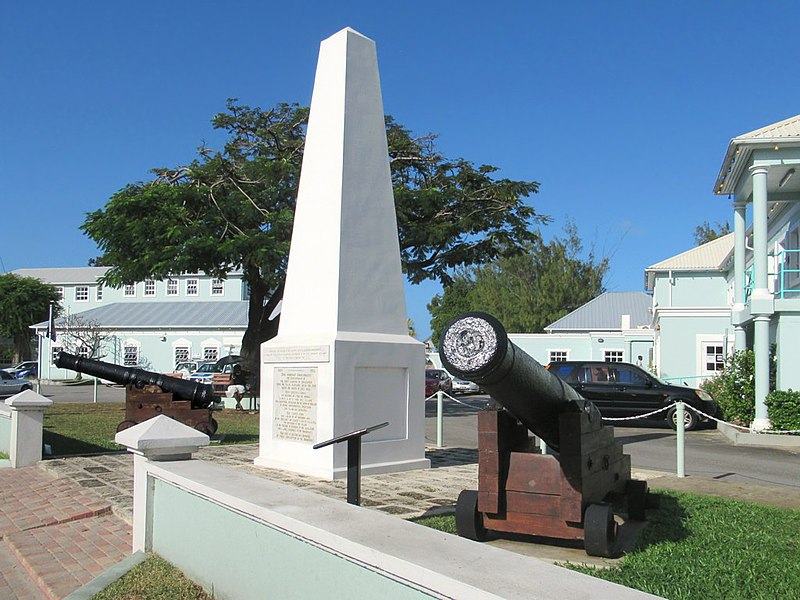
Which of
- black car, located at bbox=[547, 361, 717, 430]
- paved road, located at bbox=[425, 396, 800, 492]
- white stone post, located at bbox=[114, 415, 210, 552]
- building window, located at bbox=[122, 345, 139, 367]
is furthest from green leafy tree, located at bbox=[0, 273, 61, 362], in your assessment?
white stone post, located at bbox=[114, 415, 210, 552]

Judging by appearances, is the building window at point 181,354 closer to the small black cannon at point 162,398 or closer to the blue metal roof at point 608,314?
the blue metal roof at point 608,314

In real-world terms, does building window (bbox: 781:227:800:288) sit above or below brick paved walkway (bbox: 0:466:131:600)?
above

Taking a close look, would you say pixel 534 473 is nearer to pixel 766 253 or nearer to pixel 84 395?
pixel 766 253

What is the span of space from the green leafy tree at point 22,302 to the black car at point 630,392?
45241 mm

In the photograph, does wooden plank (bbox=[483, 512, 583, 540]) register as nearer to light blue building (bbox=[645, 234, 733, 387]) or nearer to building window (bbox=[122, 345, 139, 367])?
light blue building (bbox=[645, 234, 733, 387])

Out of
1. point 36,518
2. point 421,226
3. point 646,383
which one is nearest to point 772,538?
point 36,518

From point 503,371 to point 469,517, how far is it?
162 centimetres

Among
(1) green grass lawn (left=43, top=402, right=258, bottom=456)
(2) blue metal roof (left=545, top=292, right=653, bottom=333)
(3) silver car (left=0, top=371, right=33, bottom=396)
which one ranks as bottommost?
(3) silver car (left=0, top=371, right=33, bottom=396)

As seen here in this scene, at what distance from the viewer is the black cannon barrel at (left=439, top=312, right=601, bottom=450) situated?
461 cm

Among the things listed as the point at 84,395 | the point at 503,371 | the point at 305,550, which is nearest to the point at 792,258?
the point at 503,371

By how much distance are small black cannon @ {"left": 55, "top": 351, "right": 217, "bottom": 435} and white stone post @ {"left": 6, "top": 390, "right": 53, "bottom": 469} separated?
2587 millimetres

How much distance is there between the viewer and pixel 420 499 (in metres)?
8.12

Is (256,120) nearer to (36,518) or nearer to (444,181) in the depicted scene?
(444,181)

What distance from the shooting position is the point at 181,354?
47438 millimetres
